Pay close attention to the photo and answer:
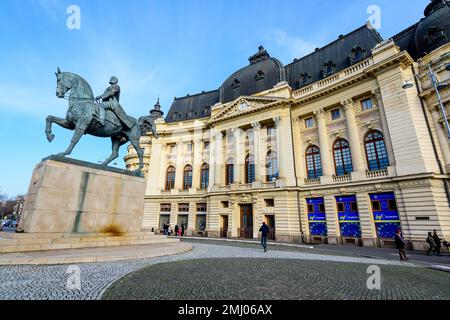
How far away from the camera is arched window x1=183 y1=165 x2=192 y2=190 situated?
112 ft

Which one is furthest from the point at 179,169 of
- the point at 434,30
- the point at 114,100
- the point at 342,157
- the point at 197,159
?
the point at 434,30

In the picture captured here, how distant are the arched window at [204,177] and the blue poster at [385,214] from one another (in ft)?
69.7

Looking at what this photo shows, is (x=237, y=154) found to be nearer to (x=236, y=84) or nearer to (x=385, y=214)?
(x=236, y=84)

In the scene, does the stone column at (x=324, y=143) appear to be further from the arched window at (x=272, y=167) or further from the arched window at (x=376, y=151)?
the arched window at (x=272, y=167)

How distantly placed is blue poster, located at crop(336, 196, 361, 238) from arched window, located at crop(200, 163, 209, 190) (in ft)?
59.9

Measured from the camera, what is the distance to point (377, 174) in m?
19.4

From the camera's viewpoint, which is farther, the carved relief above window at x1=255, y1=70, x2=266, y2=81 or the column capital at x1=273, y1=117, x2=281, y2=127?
the carved relief above window at x1=255, y1=70, x2=266, y2=81

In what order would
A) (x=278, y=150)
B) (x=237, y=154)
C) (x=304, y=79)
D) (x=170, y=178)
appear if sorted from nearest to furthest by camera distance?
1. (x=278, y=150)
2. (x=304, y=79)
3. (x=237, y=154)
4. (x=170, y=178)

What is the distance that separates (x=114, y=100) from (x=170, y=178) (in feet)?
84.4

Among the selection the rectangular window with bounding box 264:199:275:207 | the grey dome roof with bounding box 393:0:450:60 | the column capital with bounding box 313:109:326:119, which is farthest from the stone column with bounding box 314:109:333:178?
the grey dome roof with bounding box 393:0:450:60

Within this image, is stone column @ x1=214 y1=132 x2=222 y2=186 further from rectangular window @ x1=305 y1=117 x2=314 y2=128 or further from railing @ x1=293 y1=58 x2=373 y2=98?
railing @ x1=293 y1=58 x2=373 y2=98

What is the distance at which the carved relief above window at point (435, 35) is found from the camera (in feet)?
62.5
